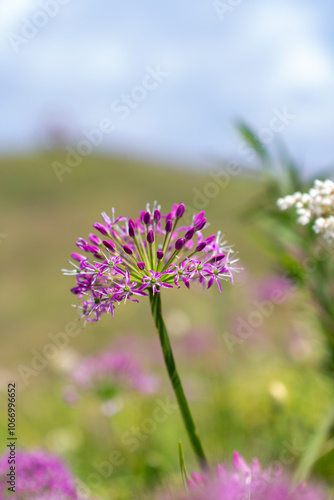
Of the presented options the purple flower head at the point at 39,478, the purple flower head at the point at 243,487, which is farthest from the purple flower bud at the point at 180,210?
the purple flower head at the point at 39,478

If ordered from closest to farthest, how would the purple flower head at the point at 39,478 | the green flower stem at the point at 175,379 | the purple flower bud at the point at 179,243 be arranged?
1. the green flower stem at the point at 175,379
2. the purple flower bud at the point at 179,243
3. the purple flower head at the point at 39,478

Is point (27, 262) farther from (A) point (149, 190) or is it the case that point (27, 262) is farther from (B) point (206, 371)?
(B) point (206, 371)

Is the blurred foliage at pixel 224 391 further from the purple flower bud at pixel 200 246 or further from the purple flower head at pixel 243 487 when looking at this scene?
the purple flower bud at pixel 200 246

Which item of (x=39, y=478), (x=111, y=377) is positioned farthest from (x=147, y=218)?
(x=111, y=377)

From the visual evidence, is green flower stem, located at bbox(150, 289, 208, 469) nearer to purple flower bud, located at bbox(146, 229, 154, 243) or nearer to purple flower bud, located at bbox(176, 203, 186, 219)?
purple flower bud, located at bbox(146, 229, 154, 243)

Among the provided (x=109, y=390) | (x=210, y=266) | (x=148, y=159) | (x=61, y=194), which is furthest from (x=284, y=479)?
(x=148, y=159)

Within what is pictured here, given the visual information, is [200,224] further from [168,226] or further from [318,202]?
[318,202]
